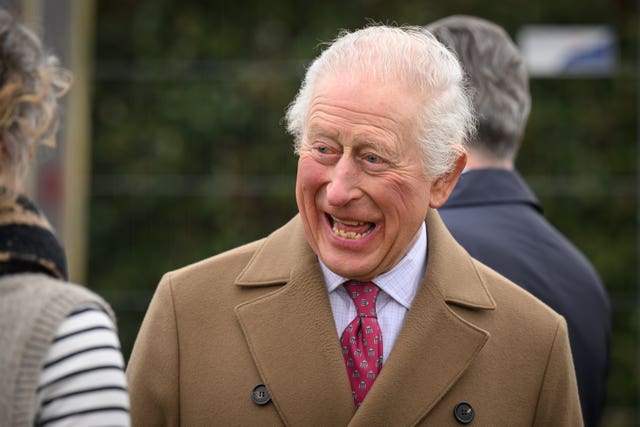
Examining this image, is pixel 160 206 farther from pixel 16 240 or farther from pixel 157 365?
pixel 16 240

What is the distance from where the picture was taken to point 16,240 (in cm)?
197

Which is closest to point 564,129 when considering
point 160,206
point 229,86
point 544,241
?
point 229,86

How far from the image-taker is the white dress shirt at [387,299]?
260cm

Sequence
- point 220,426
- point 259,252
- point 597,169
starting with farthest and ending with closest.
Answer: point 597,169 < point 259,252 < point 220,426

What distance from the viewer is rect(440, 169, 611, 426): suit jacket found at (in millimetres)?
3092

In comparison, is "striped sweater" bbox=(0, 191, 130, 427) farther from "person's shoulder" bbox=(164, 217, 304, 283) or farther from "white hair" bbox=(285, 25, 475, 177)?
"white hair" bbox=(285, 25, 475, 177)

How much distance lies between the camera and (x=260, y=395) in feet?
8.24

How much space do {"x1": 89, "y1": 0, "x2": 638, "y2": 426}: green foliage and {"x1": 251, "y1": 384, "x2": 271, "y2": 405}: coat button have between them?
4.43 metres

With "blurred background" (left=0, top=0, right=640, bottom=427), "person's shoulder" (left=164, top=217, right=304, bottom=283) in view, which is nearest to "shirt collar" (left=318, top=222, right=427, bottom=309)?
"person's shoulder" (left=164, top=217, right=304, bottom=283)

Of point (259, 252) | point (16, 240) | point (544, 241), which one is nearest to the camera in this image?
point (16, 240)

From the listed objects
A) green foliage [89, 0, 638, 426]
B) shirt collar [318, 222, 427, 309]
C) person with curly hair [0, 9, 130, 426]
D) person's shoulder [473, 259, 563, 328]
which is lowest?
green foliage [89, 0, 638, 426]

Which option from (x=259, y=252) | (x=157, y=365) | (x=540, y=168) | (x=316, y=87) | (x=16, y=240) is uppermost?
(x=316, y=87)

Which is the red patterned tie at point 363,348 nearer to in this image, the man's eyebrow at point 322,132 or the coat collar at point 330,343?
the coat collar at point 330,343

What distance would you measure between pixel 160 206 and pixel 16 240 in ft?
16.5
